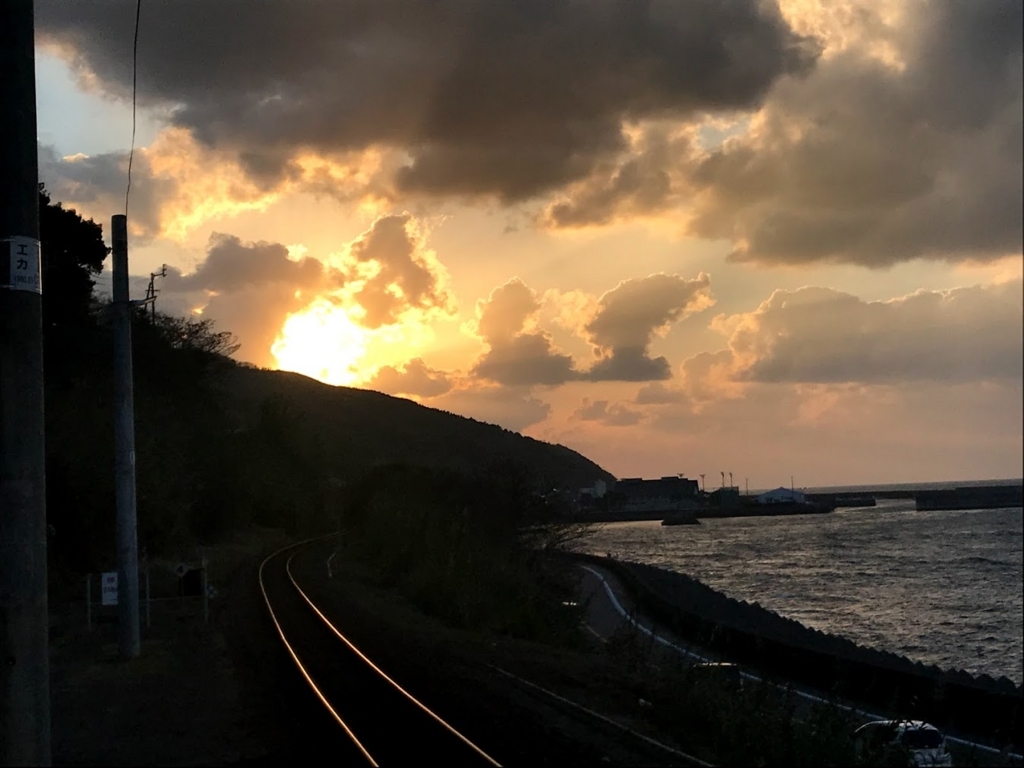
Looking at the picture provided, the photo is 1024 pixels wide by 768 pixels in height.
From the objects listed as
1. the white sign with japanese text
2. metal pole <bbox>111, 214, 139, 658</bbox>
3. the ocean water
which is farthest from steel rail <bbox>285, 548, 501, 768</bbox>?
the ocean water

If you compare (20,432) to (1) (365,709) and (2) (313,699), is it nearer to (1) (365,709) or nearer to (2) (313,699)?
(1) (365,709)

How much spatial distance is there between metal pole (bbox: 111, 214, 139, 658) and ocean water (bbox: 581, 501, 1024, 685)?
28.2m

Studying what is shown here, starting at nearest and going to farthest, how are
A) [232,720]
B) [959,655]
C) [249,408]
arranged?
1. [232,720]
2. [959,655]
3. [249,408]

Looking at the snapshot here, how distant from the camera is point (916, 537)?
128375 millimetres

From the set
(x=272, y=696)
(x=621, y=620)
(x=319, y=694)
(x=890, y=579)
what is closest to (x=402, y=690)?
(x=319, y=694)

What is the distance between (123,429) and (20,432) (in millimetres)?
11468

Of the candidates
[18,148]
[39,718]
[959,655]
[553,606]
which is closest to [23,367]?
[18,148]

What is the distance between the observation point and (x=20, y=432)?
8164 millimetres

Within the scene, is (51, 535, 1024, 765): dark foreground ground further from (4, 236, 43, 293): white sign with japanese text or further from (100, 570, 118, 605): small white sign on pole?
(4, 236, 43, 293): white sign with japanese text

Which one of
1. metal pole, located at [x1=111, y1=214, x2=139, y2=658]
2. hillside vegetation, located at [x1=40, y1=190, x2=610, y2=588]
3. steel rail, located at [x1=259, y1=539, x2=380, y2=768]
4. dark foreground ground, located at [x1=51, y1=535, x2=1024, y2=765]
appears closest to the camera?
steel rail, located at [x1=259, y1=539, x2=380, y2=768]

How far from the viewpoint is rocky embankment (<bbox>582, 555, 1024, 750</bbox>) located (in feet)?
94.8

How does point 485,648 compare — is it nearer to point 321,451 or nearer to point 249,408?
point 321,451

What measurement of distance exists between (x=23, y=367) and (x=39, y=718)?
2.79 meters

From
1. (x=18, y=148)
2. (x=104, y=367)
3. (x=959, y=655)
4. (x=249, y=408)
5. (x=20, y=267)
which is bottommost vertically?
(x=959, y=655)
